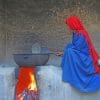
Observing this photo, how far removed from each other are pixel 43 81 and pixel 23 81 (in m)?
0.31

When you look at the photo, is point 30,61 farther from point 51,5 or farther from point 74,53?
point 51,5

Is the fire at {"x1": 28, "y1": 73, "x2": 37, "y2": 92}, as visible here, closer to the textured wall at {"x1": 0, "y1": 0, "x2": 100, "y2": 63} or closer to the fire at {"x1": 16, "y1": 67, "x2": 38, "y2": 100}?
the fire at {"x1": 16, "y1": 67, "x2": 38, "y2": 100}

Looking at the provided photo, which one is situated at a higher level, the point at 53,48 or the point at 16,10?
the point at 16,10

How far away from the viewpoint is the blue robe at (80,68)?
7250 mm

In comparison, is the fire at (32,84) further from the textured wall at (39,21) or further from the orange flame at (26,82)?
the textured wall at (39,21)

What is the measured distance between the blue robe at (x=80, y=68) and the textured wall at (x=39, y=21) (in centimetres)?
108


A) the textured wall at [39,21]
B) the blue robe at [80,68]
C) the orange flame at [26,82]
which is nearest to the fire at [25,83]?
the orange flame at [26,82]

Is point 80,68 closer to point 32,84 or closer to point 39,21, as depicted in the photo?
point 32,84

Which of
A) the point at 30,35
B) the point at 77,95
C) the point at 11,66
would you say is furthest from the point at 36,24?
the point at 77,95

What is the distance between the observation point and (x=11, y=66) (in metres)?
7.77

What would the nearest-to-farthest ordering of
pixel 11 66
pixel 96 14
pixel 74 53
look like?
pixel 74 53 → pixel 11 66 → pixel 96 14

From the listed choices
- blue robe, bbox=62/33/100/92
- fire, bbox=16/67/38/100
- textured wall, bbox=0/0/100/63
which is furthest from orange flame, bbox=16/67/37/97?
textured wall, bbox=0/0/100/63

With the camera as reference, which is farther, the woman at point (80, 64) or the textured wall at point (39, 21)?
the textured wall at point (39, 21)

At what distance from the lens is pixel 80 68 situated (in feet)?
23.8
